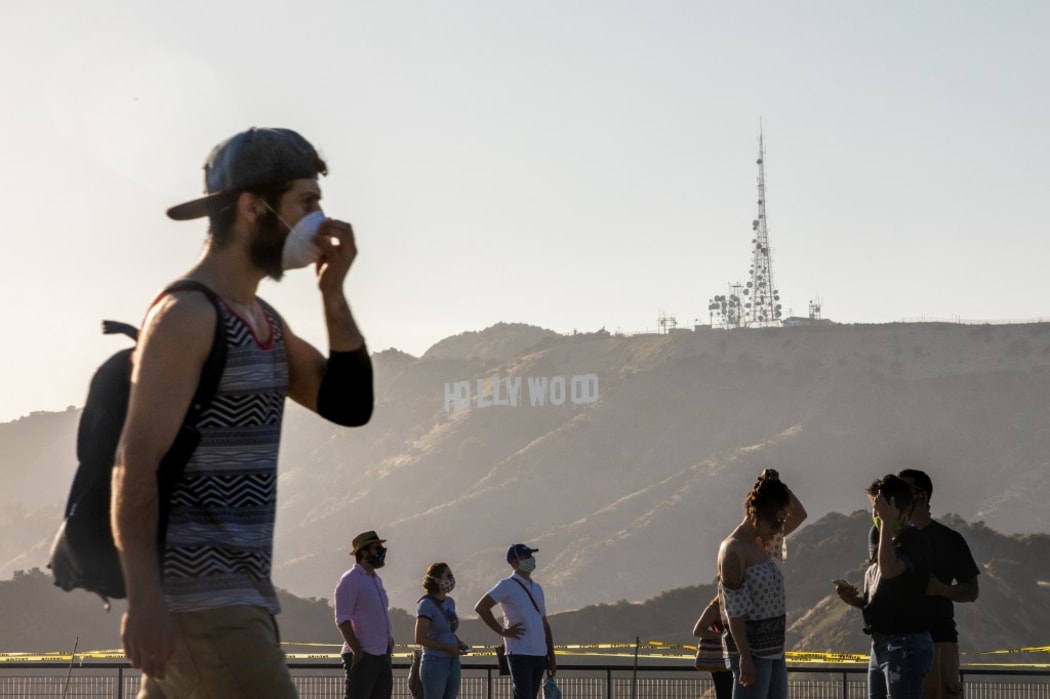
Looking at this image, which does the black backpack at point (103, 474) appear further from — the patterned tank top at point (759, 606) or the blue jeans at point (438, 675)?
the blue jeans at point (438, 675)

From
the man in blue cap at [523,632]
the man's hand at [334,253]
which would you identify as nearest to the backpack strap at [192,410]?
the man's hand at [334,253]

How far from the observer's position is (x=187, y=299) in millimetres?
3596

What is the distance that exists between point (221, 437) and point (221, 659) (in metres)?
0.45

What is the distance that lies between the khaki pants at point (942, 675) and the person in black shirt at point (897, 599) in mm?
358

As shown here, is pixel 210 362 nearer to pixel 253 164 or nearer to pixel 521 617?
pixel 253 164

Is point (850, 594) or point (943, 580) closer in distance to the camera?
point (850, 594)

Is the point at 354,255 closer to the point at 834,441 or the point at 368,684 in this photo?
the point at 368,684

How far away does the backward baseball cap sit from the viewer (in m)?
3.78

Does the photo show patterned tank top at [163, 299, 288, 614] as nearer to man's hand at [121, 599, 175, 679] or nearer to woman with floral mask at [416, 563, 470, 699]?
man's hand at [121, 599, 175, 679]

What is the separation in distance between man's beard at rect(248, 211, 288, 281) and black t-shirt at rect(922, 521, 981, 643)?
6.31m

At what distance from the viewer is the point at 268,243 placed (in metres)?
3.81

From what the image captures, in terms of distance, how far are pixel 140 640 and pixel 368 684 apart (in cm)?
852

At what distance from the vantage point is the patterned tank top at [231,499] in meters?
3.57

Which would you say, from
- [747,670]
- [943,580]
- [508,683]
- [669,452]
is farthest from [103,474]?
[669,452]
